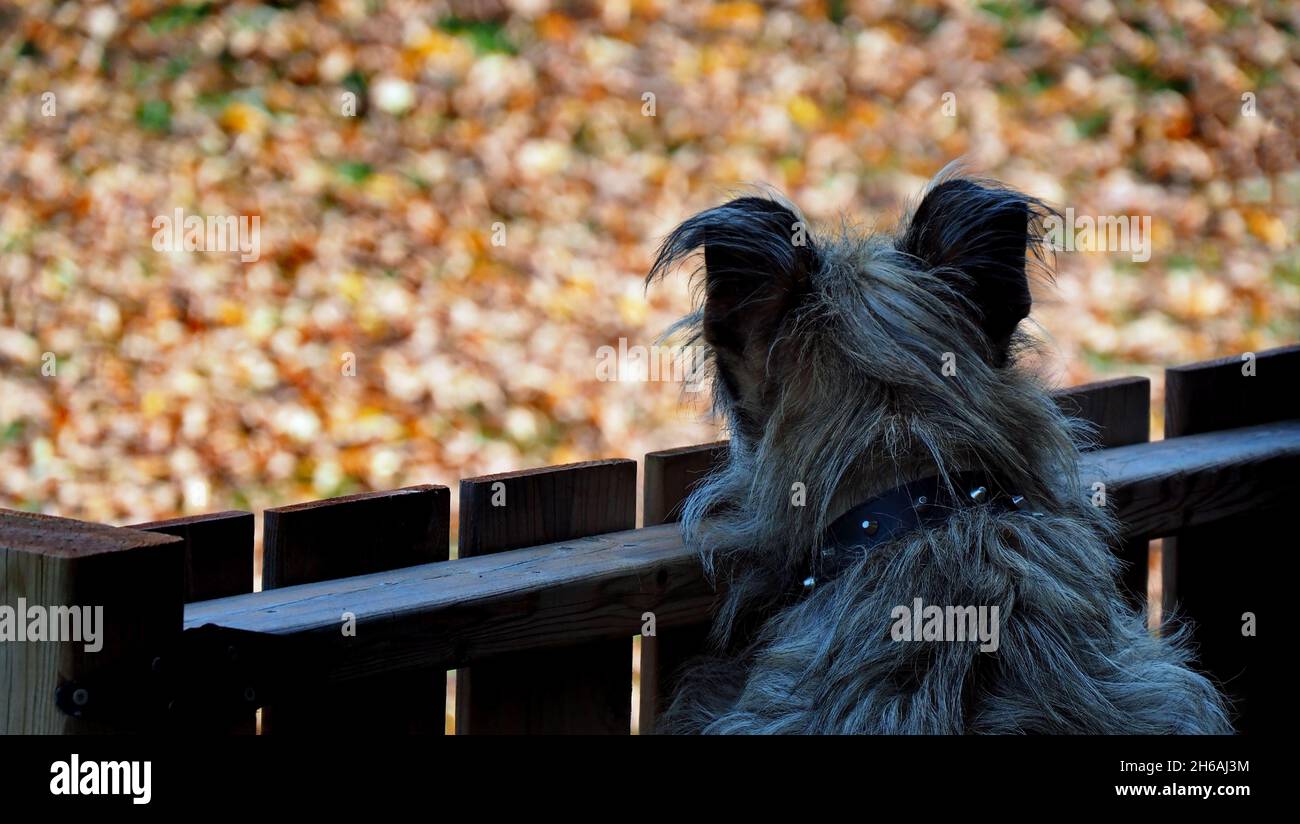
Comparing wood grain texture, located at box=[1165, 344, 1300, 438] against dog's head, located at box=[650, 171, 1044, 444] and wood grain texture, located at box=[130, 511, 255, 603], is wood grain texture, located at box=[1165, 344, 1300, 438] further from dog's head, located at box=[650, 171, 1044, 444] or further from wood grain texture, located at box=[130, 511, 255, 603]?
wood grain texture, located at box=[130, 511, 255, 603]

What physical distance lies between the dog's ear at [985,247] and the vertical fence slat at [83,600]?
1.44 meters

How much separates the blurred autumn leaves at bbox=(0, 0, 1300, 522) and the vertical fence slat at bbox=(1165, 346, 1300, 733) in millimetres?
2235

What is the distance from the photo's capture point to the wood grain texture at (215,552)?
2104 millimetres

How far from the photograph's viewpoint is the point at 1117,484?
9.52 feet

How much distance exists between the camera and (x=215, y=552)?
84.0 inches

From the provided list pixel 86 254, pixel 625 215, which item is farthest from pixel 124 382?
pixel 625 215

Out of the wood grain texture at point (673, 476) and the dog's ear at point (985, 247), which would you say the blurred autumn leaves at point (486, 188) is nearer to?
the wood grain texture at point (673, 476)

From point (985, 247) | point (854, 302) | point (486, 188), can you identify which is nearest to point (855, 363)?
point (854, 302)

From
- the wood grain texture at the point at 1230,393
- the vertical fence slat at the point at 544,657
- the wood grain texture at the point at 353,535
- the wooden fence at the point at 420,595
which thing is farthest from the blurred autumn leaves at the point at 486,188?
the wood grain texture at the point at 353,535

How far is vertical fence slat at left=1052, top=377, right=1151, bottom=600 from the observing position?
3.09 meters

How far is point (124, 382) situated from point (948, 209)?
4.36 m

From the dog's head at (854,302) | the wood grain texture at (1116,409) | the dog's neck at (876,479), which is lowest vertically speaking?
the dog's neck at (876,479)

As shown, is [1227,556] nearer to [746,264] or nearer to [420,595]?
[746,264]
